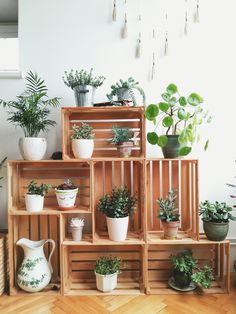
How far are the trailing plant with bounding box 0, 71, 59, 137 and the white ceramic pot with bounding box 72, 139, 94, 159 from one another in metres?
0.28

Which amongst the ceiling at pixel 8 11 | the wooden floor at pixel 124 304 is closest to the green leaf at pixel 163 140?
the wooden floor at pixel 124 304

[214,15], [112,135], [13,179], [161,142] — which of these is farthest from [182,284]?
[214,15]

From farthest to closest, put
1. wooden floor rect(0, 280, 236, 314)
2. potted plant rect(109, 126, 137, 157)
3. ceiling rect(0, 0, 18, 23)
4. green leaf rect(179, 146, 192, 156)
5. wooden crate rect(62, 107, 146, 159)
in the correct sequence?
ceiling rect(0, 0, 18, 23) → wooden crate rect(62, 107, 146, 159) → potted plant rect(109, 126, 137, 157) → green leaf rect(179, 146, 192, 156) → wooden floor rect(0, 280, 236, 314)

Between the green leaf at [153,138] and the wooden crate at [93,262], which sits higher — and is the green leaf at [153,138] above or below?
above

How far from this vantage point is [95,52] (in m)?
2.07

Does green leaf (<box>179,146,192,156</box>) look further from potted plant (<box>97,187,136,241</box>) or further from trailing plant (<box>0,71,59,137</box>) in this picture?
trailing plant (<box>0,71,59,137</box>)

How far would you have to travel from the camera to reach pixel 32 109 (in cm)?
178

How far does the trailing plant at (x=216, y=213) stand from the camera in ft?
5.92

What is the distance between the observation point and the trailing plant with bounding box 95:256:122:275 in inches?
72.2

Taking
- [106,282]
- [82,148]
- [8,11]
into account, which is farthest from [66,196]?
[8,11]

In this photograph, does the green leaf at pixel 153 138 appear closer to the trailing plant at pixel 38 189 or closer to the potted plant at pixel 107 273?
the trailing plant at pixel 38 189

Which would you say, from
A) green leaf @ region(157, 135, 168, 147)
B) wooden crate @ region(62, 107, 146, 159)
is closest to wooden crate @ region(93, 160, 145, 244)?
wooden crate @ region(62, 107, 146, 159)

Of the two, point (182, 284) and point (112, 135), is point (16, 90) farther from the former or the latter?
point (182, 284)

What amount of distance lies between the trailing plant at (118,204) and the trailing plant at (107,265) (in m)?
0.35
